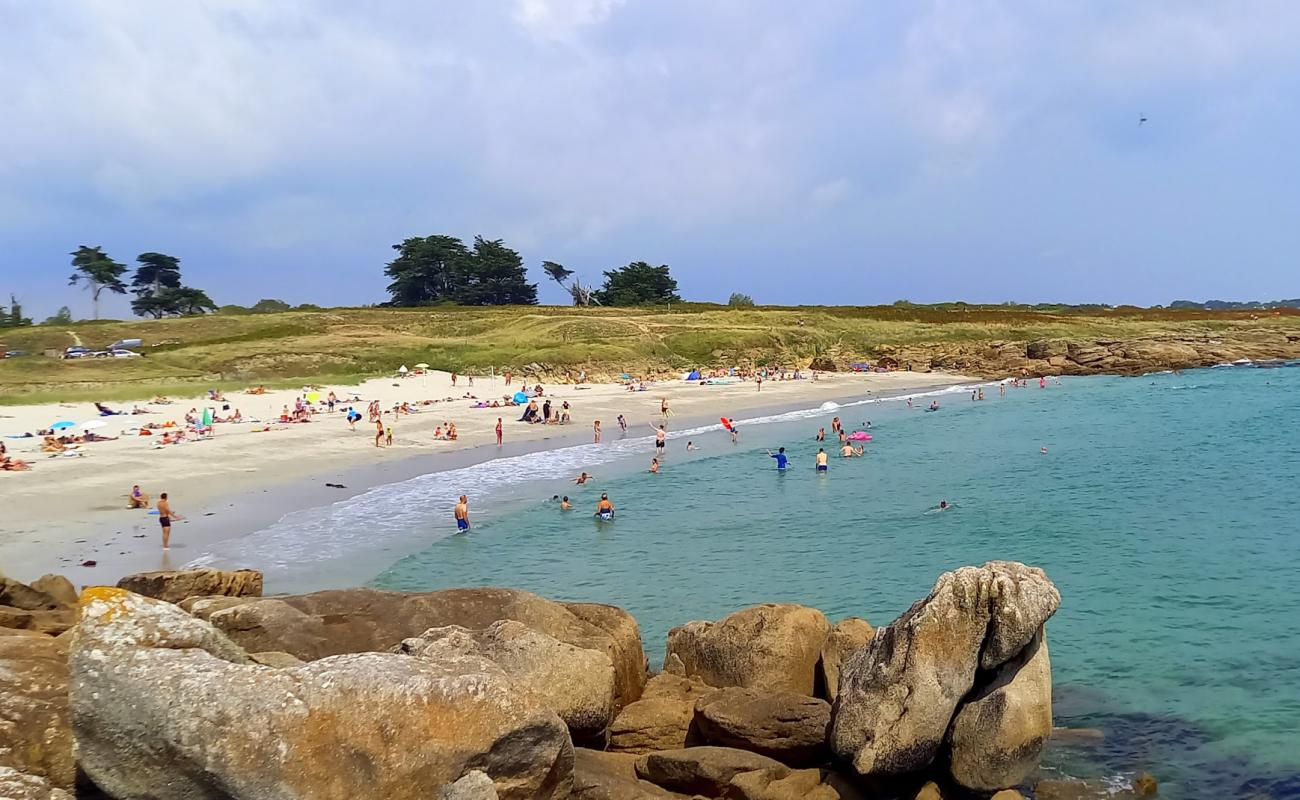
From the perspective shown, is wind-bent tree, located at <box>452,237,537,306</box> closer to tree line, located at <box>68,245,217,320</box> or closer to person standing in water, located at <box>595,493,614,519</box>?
tree line, located at <box>68,245,217,320</box>

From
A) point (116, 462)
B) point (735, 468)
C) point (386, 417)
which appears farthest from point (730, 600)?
point (386, 417)

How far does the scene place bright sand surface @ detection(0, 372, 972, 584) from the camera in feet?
79.5

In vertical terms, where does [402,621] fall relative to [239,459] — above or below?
above

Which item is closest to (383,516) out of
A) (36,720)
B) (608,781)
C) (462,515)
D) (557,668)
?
(462,515)

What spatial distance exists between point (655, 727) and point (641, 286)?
117065 mm

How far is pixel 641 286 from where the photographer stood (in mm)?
126625

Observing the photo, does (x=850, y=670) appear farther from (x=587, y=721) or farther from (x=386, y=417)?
(x=386, y=417)

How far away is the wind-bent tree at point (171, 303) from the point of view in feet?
400

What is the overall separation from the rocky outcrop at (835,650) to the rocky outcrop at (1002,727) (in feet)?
7.77

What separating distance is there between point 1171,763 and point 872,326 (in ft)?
296

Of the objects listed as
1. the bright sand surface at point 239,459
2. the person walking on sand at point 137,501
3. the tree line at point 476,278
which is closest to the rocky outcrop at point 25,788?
the bright sand surface at point 239,459

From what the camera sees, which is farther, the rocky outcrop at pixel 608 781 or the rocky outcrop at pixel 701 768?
the rocky outcrop at pixel 701 768

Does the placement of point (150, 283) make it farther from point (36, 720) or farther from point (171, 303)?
point (36, 720)

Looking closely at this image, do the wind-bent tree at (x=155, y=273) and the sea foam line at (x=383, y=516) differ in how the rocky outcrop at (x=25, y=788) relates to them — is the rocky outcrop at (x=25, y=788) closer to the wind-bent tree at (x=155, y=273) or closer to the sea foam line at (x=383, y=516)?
the sea foam line at (x=383, y=516)
